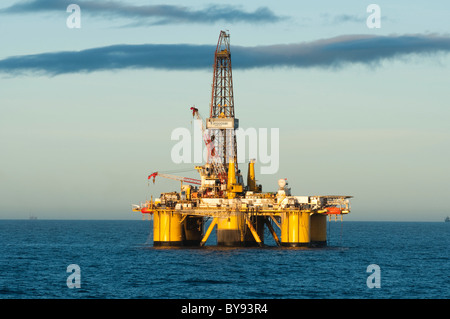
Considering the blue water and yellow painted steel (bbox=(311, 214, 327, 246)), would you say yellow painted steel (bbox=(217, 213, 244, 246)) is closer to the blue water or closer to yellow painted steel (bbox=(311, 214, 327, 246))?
the blue water

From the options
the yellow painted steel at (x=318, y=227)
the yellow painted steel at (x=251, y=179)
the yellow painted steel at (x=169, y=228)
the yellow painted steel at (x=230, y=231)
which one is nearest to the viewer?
the yellow painted steel at (x=230, y=231)

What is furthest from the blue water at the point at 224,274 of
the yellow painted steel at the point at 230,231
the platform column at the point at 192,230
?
the platform column at the point at 192,230

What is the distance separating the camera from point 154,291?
6512 centimetres

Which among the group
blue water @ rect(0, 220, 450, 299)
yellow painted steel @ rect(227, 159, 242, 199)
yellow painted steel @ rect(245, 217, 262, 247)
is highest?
yellow painted steel @ rect(227, 159, 242, 199)

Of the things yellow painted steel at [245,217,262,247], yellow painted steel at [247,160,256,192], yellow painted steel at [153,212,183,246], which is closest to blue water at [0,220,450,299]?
yellow painted steel at [153,212,183,246]

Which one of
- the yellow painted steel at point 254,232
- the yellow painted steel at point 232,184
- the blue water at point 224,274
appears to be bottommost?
the blue water at point 224,274

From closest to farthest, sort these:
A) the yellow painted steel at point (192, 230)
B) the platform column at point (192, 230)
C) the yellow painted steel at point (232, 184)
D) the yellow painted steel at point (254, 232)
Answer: the yellow painted steel at point (254, 232) < the yellow painted steel at point (232, 184) < the yellow painted steel at point (192, 230) < the platform column at point (192, 230)

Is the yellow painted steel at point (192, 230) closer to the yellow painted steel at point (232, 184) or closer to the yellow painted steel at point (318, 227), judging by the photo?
the yellow painted steel at point (232, 184)

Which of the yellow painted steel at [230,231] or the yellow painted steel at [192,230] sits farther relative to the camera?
the yellow painted steel at [192,230]

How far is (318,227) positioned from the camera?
104 meters

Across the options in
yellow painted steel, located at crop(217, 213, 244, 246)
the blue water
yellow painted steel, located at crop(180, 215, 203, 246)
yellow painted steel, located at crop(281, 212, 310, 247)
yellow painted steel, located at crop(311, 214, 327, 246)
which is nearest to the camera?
the blue water

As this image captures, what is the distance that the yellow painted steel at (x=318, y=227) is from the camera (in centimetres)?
10300

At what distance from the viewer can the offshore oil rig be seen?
320 ft
